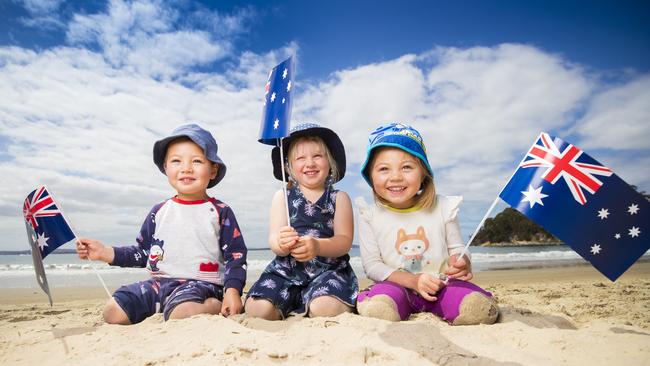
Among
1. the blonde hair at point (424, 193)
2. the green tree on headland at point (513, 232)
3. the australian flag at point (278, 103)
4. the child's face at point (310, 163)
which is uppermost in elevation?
the australian flag at point (278, 103)

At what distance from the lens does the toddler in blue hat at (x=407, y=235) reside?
10.2 feet

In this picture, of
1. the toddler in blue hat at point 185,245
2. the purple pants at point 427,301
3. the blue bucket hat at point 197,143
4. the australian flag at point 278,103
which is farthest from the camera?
the blue bucket hat at point 197,143

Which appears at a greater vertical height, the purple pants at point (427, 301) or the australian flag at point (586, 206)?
the australian flag at point (586, 206)

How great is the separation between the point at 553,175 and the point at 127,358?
9.75 ft

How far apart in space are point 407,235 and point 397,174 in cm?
52

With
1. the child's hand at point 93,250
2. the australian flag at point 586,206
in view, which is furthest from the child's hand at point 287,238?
the child's hand at point 93,250

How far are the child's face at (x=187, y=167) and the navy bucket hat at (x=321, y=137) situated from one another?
0.64 meters

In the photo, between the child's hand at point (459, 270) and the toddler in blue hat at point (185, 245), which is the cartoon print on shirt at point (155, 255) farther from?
the child's hand at point (459, 270)

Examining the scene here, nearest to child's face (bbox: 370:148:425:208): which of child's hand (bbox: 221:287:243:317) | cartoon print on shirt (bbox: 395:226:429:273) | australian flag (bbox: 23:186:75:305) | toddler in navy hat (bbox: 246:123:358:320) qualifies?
cartoon print on shirt (bbox: 395:226:429:273)

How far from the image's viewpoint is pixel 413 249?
3.40 meters

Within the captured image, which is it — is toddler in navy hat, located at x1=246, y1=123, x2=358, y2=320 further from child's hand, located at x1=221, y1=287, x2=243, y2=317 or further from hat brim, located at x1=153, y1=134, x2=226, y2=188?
hat brim, located at x1=153, y1=134, x2=226, y2=188

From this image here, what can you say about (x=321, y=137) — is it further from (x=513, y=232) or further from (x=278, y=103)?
(x=513, y=232)

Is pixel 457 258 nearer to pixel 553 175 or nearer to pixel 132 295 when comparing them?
pixel 553 175

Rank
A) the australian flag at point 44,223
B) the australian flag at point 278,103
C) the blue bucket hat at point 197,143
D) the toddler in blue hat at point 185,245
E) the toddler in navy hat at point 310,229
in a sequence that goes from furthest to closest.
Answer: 1. the australian flag at point 44,223
2. the blue bucket hat at point 197,143
3. the toddler in blue hat at point 185,245
4. the toddler in navy hat at point 310,229
5. the australian flag at point 278,103
